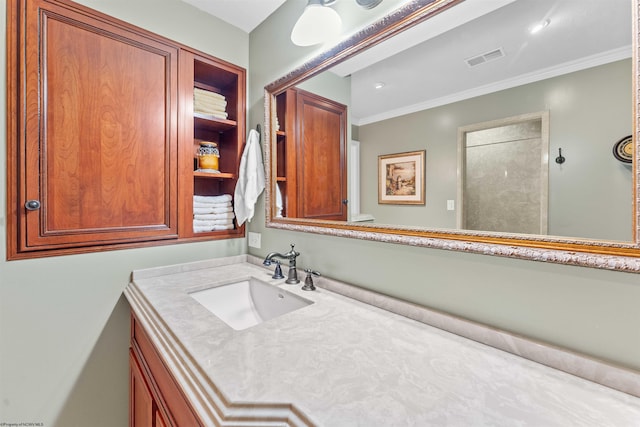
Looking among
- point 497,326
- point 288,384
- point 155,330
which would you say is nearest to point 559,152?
point 497,326

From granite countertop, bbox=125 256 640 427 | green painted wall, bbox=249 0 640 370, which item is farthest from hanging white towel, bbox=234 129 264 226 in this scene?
granite countertop, bbox=125 256 640 427

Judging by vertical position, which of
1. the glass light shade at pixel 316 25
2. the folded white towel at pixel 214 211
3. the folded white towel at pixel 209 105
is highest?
the glass light shade at pixel 316 25

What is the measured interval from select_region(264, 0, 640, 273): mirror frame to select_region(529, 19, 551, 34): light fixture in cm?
14

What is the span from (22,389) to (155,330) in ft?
2.64

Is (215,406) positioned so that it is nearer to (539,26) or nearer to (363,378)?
(363,378)

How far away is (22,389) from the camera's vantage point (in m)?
1.07

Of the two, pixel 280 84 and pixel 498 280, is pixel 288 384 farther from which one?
pixel 280 84

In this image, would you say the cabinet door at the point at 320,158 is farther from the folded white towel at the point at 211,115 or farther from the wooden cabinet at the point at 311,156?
the folded white towel at the point at 211,115

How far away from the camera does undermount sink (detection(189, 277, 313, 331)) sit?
1.20 metres

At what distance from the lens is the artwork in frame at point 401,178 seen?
35.4 inches

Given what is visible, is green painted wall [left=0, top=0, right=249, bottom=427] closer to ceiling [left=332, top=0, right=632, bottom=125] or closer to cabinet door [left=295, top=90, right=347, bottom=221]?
cabinet door [left=295, top=90, right=347, bottom=221]

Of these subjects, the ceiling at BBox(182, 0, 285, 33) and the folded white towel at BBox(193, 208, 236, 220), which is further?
the folded white towel at BBox(193, 208, 236, 220)

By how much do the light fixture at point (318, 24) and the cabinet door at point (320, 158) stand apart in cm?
24

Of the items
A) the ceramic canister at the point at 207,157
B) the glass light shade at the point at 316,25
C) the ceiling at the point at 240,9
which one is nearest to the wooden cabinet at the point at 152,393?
the ceramic canister at the point at 207,157
